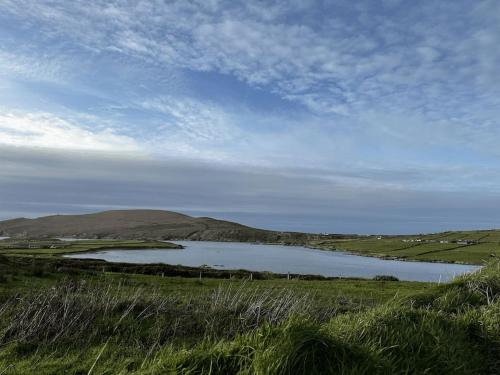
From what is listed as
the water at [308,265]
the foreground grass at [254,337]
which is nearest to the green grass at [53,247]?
the water at [308,265]

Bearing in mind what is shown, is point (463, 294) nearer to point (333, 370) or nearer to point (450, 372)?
point (450, 372)

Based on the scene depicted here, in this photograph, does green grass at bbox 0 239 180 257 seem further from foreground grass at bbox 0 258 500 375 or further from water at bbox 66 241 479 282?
foreground grass at bbox 0 258 500 375

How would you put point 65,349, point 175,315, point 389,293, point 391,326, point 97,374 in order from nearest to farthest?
point 97,374 < point 391,326 < point 65,349 < point 175,315 < point 389,293

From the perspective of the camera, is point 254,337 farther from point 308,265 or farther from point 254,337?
point 308,265

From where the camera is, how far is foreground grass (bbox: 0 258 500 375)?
19.5 feet

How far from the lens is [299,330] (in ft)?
20.6

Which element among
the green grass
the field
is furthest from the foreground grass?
the green grass

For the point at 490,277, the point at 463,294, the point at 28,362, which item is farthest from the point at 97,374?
the point at 490,277

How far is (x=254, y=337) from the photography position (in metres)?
6.22

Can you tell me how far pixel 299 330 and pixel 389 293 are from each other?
33.4 metres

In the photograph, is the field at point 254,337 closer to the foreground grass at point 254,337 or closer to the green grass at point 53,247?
the foreground grass at point 254,337

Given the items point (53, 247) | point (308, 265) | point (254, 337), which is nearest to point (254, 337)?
point (254, 337)

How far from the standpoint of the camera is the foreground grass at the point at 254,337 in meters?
5.94

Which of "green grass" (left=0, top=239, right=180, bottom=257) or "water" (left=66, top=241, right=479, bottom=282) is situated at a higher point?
"green grass" (left=0, top=239, right=180, bottom=257)
